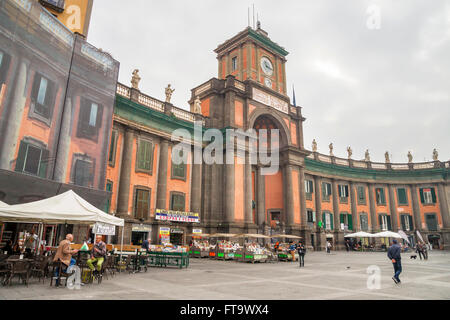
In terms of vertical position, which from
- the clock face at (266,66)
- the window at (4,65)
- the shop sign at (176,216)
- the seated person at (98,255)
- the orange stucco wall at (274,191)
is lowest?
the seated person at (98,255)

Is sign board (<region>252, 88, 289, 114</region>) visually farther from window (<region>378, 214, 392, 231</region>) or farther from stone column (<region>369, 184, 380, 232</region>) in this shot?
window (<region>378, 214, 392, 231</region>)

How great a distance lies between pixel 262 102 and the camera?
3356 centimetres

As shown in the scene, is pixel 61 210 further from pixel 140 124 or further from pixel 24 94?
pixel 140 124

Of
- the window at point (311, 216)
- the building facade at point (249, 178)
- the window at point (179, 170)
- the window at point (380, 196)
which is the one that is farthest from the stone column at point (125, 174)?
the window at point (380, 196)

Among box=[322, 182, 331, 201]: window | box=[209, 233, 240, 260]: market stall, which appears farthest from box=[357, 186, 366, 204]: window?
box=[209, 233, 240, 260]: market stall

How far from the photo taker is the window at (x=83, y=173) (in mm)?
17594

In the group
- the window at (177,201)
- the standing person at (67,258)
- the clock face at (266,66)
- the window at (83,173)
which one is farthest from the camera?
the clock face at (266,66)

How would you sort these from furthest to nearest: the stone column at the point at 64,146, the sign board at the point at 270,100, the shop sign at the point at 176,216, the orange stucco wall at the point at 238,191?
the sign board at the point at 270,100 → the orange stucco wall at the point at 238,191 → the shop sign at the point at 176,216 → the stone column at the point at 64,146

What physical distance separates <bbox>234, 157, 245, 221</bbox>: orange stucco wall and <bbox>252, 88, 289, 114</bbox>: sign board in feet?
27.1

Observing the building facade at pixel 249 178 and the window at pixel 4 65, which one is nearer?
the window at pixel 4 65

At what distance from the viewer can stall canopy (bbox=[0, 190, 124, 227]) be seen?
9586 mm

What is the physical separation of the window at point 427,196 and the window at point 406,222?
3434 millimetres

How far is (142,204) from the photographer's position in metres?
24.4

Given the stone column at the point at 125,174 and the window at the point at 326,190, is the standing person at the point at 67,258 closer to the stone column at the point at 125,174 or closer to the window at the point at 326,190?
the stone column at the point at 125,174
